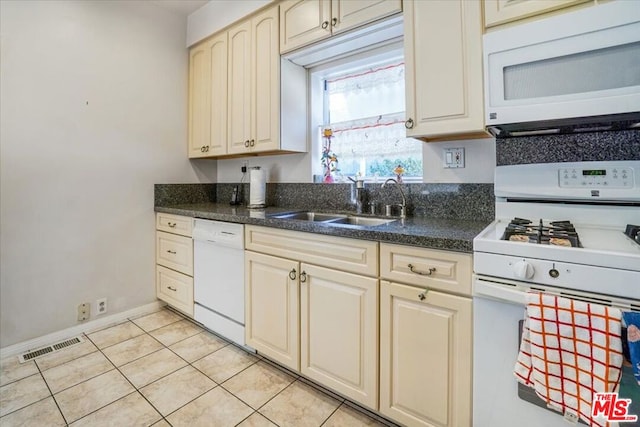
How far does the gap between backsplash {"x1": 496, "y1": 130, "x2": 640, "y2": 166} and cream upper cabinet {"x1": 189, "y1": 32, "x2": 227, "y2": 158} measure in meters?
1.99

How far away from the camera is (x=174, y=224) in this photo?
2459mm

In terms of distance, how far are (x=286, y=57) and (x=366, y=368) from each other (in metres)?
1.96

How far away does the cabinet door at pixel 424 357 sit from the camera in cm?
114

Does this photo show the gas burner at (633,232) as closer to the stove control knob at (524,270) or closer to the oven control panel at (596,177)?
the oven control panel at (596,177)

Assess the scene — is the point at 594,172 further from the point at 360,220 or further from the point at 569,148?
the point at 360,220

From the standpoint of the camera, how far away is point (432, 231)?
4.24 feet

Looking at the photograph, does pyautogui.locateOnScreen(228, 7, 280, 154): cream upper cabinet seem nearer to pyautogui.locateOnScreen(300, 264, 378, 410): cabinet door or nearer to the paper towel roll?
the paper towel roll

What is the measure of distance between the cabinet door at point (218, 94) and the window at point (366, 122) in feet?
2.45

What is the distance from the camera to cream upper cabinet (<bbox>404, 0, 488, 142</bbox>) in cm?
136

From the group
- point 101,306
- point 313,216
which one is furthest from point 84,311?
point 313,216

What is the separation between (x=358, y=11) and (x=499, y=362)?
1.77 metres

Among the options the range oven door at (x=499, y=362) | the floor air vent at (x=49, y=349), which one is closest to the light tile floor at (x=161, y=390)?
the floor air vent at (x=49, y=349)

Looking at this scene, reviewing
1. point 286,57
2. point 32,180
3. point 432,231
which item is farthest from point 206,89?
point 432,231

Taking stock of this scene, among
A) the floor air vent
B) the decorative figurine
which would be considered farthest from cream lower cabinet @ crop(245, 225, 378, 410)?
the floor air vent
